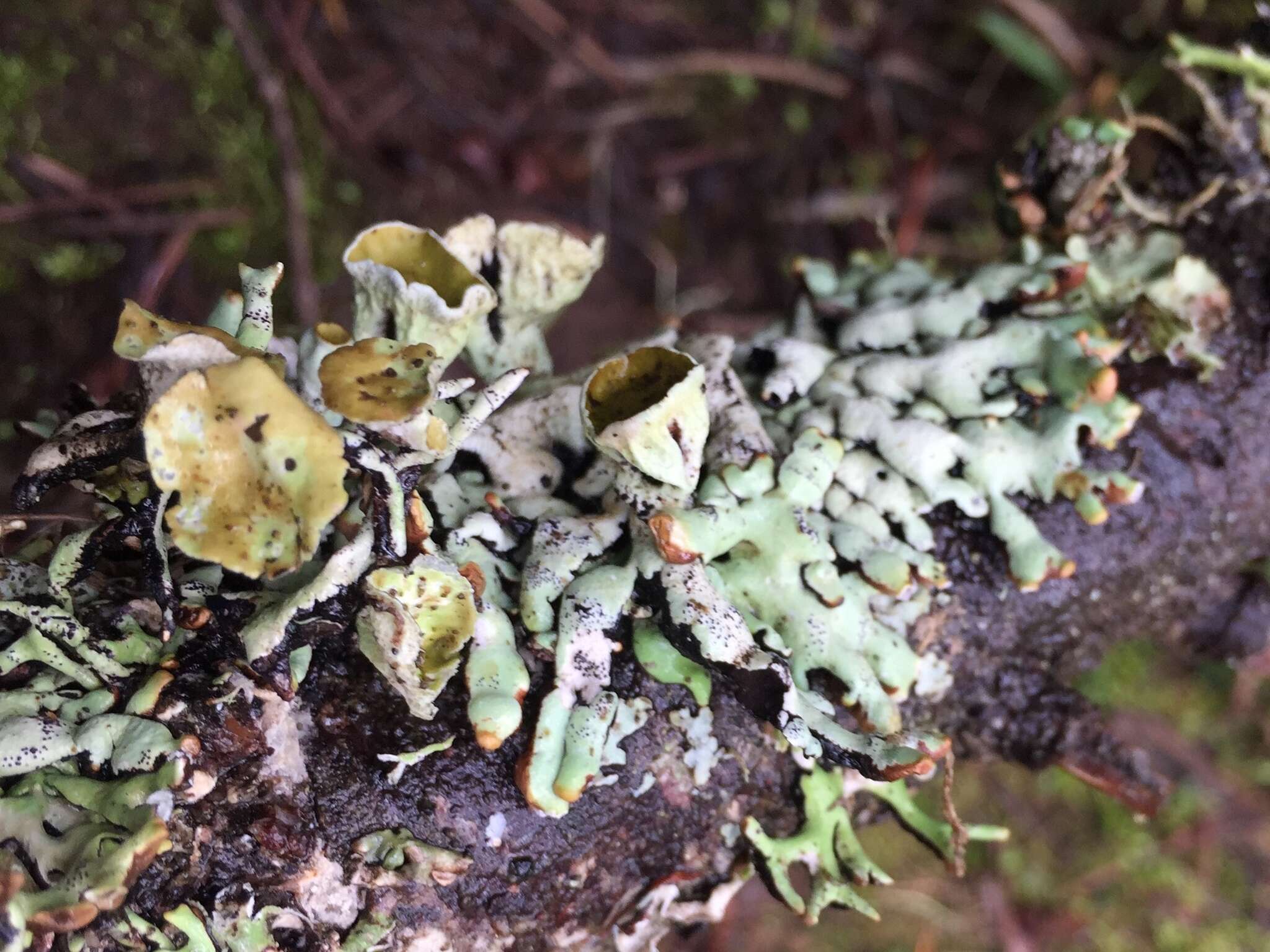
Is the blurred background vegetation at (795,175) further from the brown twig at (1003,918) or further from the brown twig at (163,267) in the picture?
the brown twig at (163,267)

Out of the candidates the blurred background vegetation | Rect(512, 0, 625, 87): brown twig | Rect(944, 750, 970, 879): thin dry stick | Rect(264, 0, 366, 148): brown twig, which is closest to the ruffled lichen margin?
Rect(944, 750, 970, 879): thin dry stick

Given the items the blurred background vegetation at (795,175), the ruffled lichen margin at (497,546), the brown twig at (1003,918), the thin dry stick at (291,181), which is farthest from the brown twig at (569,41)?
the brown twig at (1003,918)

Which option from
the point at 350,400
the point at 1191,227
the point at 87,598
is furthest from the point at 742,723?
the point at 1191,227

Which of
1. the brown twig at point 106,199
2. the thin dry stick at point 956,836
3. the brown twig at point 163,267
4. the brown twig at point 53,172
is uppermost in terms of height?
the thin dry stick at point 956,836

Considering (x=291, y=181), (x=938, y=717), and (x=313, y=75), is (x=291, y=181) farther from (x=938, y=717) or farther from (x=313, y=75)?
(x=938, y=717)

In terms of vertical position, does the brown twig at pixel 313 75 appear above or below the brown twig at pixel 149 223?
above
